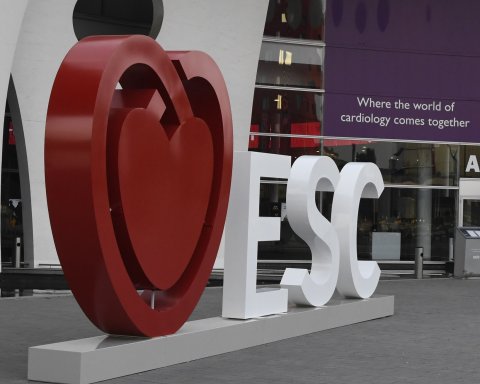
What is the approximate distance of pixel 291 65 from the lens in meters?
27.4

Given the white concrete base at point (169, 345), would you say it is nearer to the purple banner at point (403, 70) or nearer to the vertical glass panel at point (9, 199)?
the vertical glass panel at point (9, 199)

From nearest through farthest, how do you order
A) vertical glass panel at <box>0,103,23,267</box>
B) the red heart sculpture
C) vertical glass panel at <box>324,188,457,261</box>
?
1. the red heart sculpture
2. vertical glass panel at <box>0,103,23,267</box>
3. vertical glass panel at <box>324,188,457,261</box>

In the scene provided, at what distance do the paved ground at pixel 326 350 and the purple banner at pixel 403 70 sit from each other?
11.9 metres

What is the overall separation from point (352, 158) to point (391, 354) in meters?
17.2

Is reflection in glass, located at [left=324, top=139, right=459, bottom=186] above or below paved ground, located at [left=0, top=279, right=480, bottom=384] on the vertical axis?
above

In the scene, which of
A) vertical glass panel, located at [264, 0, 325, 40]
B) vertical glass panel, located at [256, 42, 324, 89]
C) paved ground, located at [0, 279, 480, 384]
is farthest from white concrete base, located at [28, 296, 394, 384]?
vertical glass panel, located at [264, 0, 325, 40]

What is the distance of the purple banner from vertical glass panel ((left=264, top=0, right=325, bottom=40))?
301 millimetres

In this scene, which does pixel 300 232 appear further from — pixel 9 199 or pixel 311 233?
pixel 9 199

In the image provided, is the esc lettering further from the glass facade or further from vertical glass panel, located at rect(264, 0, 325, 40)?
vertical glass panel, located at rect(264, 0, 325, 40)

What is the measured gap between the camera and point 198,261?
10766 millimetres

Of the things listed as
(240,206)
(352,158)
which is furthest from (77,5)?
(240,206)

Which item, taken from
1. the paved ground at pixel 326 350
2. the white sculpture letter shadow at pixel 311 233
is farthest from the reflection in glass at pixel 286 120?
the white sculpture letter shadow at pixel 311 233

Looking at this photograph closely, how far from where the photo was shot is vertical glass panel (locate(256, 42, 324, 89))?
2733 centimetres

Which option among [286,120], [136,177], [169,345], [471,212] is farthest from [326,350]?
[471,212]
